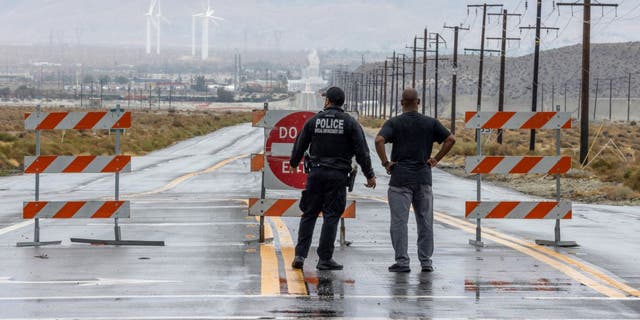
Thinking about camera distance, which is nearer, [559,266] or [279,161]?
[559,266]

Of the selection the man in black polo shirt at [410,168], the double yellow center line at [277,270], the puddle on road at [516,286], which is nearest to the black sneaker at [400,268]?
the man in black polo shirt at [410,168]

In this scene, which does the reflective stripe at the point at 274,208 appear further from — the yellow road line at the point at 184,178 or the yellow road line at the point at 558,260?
the yellow road line at the point at 184,178

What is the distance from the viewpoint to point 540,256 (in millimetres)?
14250

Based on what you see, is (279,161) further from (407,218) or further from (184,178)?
(184,178)

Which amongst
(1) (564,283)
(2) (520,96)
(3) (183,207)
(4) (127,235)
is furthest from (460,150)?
(2) (520,96)

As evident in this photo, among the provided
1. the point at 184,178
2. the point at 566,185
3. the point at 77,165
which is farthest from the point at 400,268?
the point at 566,185

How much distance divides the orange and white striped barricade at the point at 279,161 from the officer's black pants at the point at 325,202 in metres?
1.97

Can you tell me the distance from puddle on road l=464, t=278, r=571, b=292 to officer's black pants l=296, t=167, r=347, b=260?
152cm

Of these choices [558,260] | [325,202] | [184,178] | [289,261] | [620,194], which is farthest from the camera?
[184,178]

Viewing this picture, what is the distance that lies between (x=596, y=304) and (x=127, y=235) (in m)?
7.56

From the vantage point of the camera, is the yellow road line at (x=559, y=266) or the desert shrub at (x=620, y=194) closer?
the yellow road line at (x=559, y=266)

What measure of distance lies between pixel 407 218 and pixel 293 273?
1341mm

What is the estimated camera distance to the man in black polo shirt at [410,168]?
42.1ft

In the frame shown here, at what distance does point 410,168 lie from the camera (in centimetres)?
Answer: 1295
